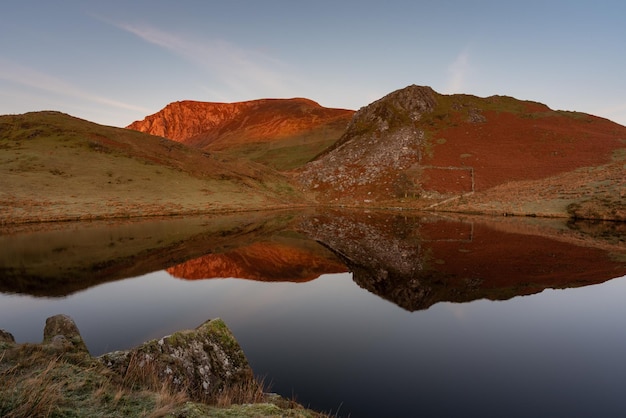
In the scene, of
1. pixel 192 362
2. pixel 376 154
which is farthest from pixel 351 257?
pixel 376 154

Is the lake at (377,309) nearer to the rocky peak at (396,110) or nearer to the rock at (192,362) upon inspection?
the rock at (192,362)

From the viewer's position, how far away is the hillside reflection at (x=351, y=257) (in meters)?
18.9

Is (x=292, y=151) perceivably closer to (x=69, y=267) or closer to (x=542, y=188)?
(x=542, y=188)

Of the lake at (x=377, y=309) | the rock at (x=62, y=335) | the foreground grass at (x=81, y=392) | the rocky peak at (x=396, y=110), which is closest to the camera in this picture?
the foreground grass at (x=81, y=392)

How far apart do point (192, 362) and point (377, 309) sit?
9547 millimetres

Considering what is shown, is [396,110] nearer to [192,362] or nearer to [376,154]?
[376,154]

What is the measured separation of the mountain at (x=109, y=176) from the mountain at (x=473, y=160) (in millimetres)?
18936

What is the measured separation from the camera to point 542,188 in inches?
2419

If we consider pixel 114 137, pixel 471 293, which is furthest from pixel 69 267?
pixel 114 137

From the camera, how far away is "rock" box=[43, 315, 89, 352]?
22.4 ft

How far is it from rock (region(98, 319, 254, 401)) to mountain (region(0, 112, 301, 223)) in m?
51.0

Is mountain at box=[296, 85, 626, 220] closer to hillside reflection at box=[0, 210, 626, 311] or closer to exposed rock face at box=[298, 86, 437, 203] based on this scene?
exposed rock face at box=[298, 86, 437, 203]

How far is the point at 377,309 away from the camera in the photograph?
A: 603 inches

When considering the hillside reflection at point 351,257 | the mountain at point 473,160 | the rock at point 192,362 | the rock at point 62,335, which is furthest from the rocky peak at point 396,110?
the rock at point 62,335
